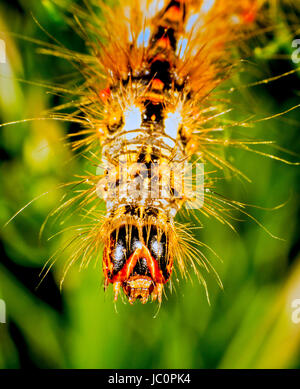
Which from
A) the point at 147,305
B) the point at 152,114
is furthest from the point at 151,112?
the point at 147,305

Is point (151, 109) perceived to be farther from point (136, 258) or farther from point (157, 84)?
point (136, 258)

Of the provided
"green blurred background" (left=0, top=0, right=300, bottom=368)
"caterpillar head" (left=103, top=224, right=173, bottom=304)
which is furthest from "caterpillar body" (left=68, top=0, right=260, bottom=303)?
"green blurred background" (left=0, top=0, right=300, bottom=368)

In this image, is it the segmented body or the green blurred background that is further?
the green blurred background

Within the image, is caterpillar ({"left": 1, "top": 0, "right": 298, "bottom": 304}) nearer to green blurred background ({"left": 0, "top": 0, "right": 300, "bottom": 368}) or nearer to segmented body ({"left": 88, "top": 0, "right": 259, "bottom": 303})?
segmented body ({"left": 88, "top": 0, "right": 259, "bottom": 303})

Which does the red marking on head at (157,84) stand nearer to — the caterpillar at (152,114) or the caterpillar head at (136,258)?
the caterpillar at (152,114)

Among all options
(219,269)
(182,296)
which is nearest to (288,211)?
(219,269)

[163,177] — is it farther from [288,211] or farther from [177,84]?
[288,211]

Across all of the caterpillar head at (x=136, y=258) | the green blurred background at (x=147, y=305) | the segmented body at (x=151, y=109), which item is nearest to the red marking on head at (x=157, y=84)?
the segmented body at (x=151, y=109)
